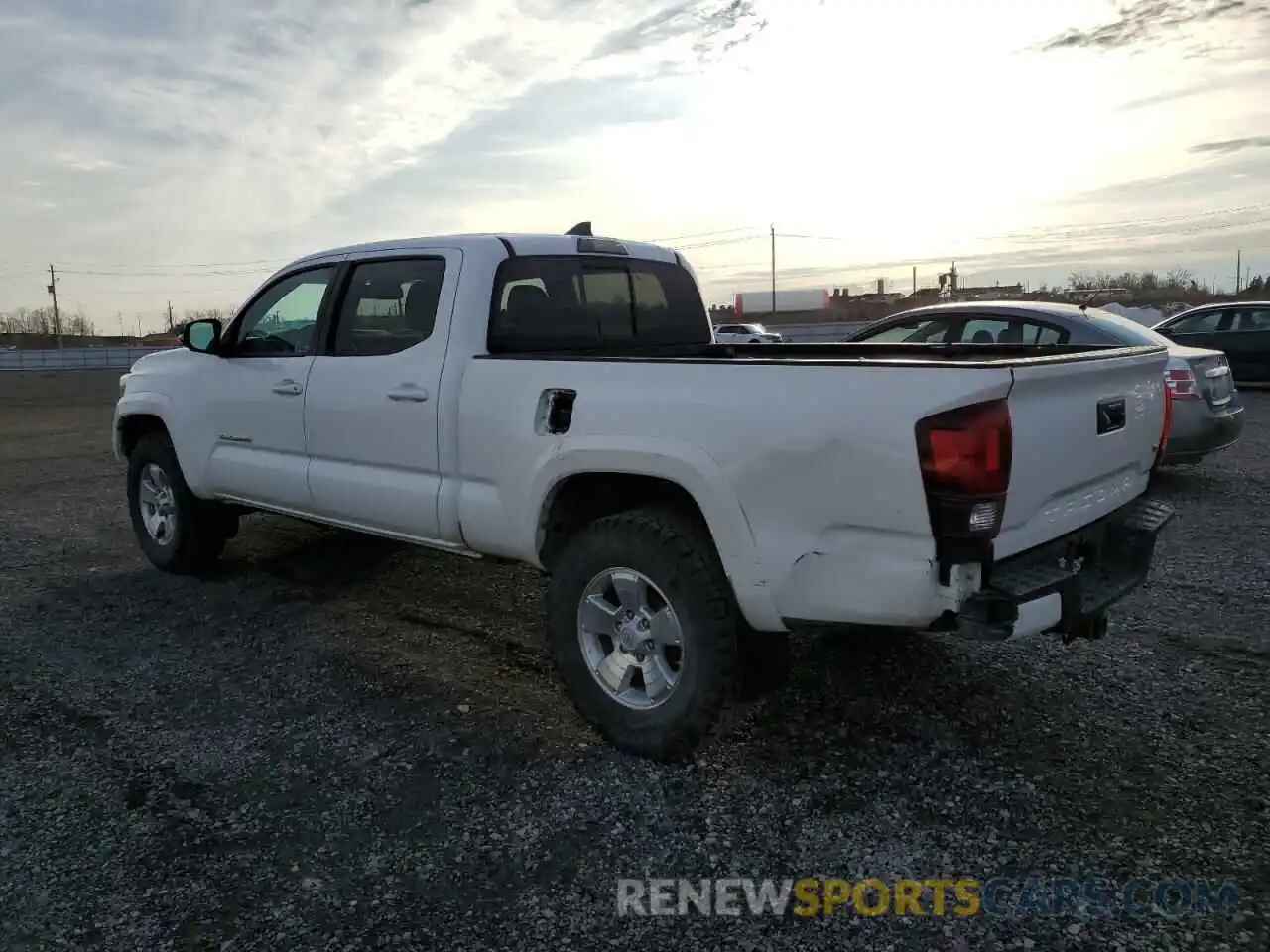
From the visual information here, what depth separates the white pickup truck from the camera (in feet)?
9.17

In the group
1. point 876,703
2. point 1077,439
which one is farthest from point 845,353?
point 1077,439

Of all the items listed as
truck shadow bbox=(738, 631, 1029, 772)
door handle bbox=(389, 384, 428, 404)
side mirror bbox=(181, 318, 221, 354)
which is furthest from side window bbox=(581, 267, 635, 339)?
side mirror bbox=(181, 318, 221, 354)

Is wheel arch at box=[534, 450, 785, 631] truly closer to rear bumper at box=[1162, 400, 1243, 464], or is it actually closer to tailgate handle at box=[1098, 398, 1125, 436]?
tailgate handle at box=[1098, 398, 1125, 436]

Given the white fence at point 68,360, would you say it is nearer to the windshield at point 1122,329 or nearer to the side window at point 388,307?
the side window at point 388,307

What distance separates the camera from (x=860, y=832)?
118 inches

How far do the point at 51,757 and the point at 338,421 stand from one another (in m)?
1.87

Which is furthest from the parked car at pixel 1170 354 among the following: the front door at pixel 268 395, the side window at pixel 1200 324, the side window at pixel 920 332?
the side window at pixel 1200 324

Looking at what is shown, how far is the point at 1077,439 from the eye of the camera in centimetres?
313

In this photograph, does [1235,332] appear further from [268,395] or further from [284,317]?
[268,395]

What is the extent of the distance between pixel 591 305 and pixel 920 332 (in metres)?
5.22

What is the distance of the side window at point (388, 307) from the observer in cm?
438

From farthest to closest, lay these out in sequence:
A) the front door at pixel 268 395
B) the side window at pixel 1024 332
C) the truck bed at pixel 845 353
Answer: the side window at pixel 1024 332
the front door at pixel 268 395
the truck bed at pixel 845 353

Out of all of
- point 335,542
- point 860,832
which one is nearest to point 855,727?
point 860,832

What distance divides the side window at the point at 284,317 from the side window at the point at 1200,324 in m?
14.2
